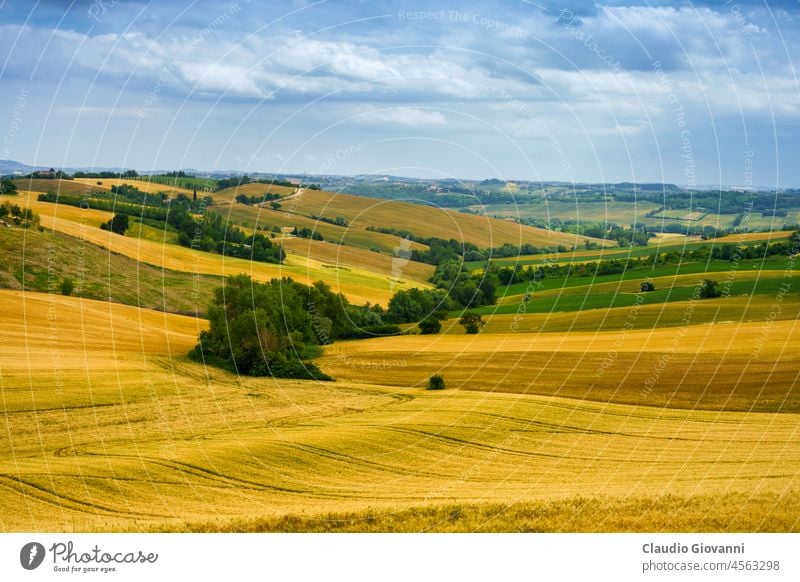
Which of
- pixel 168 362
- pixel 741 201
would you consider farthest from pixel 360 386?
pixel 741 201

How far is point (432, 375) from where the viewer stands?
45938mm

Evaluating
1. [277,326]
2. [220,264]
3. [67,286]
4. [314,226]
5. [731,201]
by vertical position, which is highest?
[731,201]

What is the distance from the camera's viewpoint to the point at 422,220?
88125 millimetres

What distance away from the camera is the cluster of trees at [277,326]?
5012cm

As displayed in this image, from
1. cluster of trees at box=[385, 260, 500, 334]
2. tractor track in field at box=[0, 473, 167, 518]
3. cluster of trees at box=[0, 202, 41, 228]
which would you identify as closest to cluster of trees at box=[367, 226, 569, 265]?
cluster of trees at box=[385, 260, 500, 334]

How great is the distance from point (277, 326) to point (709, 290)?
28784 mm

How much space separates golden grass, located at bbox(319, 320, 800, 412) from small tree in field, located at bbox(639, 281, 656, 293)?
10557 mm

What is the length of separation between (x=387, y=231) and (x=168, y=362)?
43248 mm

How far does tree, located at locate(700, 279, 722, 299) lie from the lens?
58906 millimetres

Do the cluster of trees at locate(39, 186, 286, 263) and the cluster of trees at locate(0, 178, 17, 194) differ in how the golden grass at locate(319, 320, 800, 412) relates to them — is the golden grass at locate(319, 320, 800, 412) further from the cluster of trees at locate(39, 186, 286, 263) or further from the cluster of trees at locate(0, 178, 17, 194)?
the cluster of trees at locate(0, 178, 17, 194)

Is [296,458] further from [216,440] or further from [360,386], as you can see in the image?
[360,386]

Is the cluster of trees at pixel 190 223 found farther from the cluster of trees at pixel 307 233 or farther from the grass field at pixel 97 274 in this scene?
the cluster of trees at pixel 307 233
